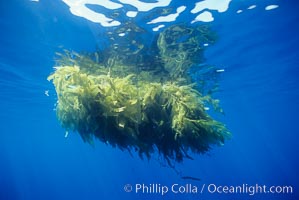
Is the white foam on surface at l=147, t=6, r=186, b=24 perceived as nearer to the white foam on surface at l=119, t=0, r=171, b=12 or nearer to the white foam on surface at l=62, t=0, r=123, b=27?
the white foam on surface at l=119, t=0, r=171, b=12

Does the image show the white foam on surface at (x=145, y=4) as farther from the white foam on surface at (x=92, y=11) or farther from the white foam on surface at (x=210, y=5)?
the white foam on surface at (x=210, y=5)

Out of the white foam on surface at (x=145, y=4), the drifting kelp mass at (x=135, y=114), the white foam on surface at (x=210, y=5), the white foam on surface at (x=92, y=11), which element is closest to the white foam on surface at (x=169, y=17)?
the white foam on surface at (x=210, y=5)

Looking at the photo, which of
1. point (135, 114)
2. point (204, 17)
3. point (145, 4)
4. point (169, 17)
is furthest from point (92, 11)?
point (135, 114)

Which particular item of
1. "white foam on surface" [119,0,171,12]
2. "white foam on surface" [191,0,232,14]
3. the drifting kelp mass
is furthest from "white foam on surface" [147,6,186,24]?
the drifting kelp mass

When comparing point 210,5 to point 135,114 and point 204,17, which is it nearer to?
point 204,17

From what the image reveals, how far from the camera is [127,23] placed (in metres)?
11.4

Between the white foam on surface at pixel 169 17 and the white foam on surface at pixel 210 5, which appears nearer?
the white foam on surface at pixel 210 5

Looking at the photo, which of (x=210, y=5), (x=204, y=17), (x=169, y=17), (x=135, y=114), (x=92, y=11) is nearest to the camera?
(x=135, y=114)

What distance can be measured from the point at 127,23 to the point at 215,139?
20.8 feet

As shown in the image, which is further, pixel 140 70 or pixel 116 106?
pixel 140 70

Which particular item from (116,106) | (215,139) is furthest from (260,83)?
(116,106)

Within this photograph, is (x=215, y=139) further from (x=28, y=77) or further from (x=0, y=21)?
(x=28, y=77)

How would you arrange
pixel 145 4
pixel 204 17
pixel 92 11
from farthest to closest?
pixel 204 17
pixel 92 11
pixel 145 4

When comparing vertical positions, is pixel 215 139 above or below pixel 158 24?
below
